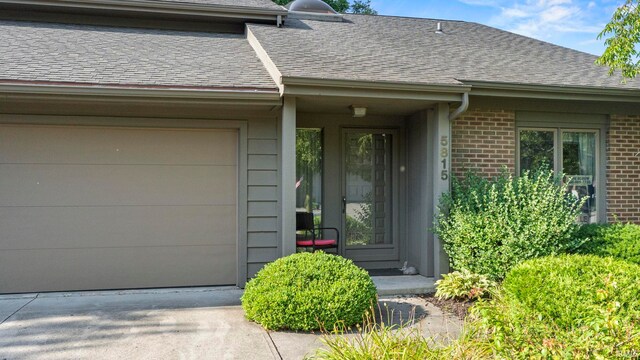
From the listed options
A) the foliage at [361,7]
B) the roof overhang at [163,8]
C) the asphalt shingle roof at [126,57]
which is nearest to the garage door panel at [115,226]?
the asphalt shingle roof at [126,57]

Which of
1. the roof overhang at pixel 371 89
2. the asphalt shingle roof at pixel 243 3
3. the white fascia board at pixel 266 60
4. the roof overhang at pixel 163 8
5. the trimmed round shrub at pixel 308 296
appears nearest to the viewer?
the trimmed round shrub at pixel 308 296

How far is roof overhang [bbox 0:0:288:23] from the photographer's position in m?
7.86

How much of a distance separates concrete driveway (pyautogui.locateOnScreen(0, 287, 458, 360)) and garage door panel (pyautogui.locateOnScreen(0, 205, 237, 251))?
0.66m

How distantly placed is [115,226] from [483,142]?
5142mm

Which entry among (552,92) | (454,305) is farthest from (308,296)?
(552,92)

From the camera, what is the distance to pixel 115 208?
21.3ft

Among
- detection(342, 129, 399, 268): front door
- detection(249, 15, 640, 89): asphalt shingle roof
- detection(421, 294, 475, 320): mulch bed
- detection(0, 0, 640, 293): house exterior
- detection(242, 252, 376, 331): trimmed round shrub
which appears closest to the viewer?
detection(242, 252, 376, 331): trimmed round shrub

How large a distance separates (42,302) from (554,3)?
13.4 metres

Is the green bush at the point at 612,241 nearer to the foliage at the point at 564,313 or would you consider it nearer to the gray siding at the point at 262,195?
the foliage at the point at 564,313

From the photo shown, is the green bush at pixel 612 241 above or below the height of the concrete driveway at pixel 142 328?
above

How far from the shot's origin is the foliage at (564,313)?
3.16 m

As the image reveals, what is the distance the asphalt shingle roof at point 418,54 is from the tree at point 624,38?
423mm

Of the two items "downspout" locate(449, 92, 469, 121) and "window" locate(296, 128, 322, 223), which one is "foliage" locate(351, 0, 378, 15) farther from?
"downspout" locate(449, 92, 469, 121)

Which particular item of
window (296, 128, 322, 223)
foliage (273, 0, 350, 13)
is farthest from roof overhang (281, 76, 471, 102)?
foliage (273, 0, 350, 13)
